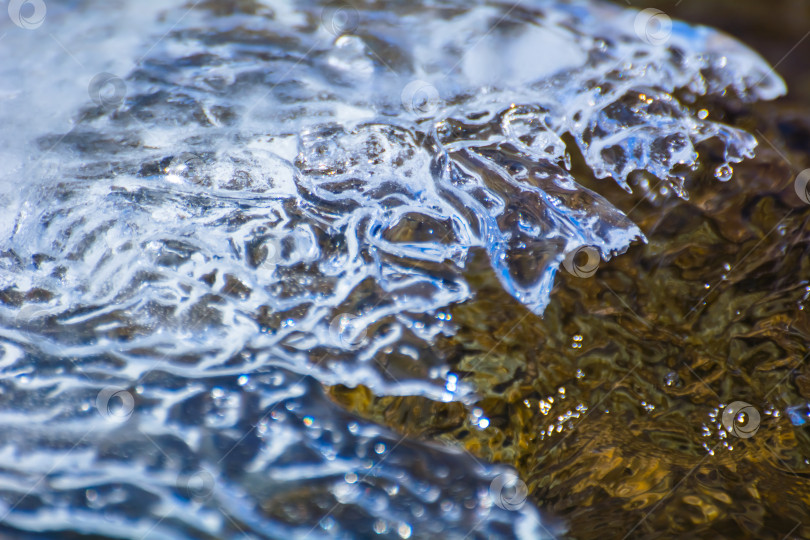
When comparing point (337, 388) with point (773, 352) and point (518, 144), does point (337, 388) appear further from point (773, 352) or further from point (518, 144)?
point (773, 352)

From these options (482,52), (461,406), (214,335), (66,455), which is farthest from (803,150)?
(66,455)

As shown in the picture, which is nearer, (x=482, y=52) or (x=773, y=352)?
(x=773, y=352)

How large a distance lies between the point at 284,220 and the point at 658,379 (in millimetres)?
563

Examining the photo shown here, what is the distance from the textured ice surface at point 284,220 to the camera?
0.76 metres

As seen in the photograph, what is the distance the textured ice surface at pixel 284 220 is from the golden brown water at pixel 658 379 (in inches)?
1.3

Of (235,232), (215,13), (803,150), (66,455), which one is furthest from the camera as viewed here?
(215,13)

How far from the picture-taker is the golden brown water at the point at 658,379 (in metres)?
0.77

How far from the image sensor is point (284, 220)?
3.05 ft

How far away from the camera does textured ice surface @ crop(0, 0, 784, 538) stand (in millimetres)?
762

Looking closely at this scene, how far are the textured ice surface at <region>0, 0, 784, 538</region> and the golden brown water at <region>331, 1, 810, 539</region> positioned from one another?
0.03m

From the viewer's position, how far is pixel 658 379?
33.3 inches

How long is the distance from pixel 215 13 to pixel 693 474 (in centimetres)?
110

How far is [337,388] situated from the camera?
0.83 m

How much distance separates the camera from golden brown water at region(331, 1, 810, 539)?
767 mm
